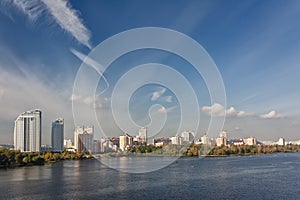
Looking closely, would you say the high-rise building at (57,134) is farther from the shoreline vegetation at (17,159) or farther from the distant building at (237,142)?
the distant building at (237,142)

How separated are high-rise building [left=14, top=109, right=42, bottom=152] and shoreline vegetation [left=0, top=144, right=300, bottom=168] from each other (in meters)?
5.56

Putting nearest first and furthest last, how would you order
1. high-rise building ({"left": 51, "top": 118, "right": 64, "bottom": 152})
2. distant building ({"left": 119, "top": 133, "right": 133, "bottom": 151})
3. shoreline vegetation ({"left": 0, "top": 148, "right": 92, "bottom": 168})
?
shoreline vegetation ({"left": 0, "top": 148, "right": 92, "bottom": 168}) → high-rise building ({"left": 51, "top": 118, "right": 64, "bottom": 152}) → distant building ({"left": 119, "top": 133, "right": 133, "bottom": 151})

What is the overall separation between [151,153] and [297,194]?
747 inches

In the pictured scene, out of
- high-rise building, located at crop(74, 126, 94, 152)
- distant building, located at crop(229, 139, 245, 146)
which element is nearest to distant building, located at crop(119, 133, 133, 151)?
high-rise building, located at crop(74, 126, 94, 152)

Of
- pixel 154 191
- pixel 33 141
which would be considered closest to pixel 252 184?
pixel 154 191

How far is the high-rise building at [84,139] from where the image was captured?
23394mm

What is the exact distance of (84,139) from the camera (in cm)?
2467

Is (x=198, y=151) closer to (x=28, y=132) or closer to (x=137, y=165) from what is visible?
(x=137, y=165)

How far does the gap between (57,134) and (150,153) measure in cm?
906

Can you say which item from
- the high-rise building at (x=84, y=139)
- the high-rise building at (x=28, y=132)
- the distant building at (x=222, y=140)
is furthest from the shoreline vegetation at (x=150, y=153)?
the high-rise building at (x=28, y=132)

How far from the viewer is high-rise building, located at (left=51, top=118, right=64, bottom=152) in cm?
2834

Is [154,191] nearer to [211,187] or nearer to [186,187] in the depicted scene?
[186,187]

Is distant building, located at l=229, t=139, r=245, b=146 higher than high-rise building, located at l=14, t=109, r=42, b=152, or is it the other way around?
high-rise building, located at l=14, t=109, r=42, b=152

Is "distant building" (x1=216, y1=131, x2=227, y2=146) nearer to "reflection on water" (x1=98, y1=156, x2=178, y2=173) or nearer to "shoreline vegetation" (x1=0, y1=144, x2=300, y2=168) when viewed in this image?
"shoreline vegetation" (x1=0, y1=144, x2=300, y2=168)
